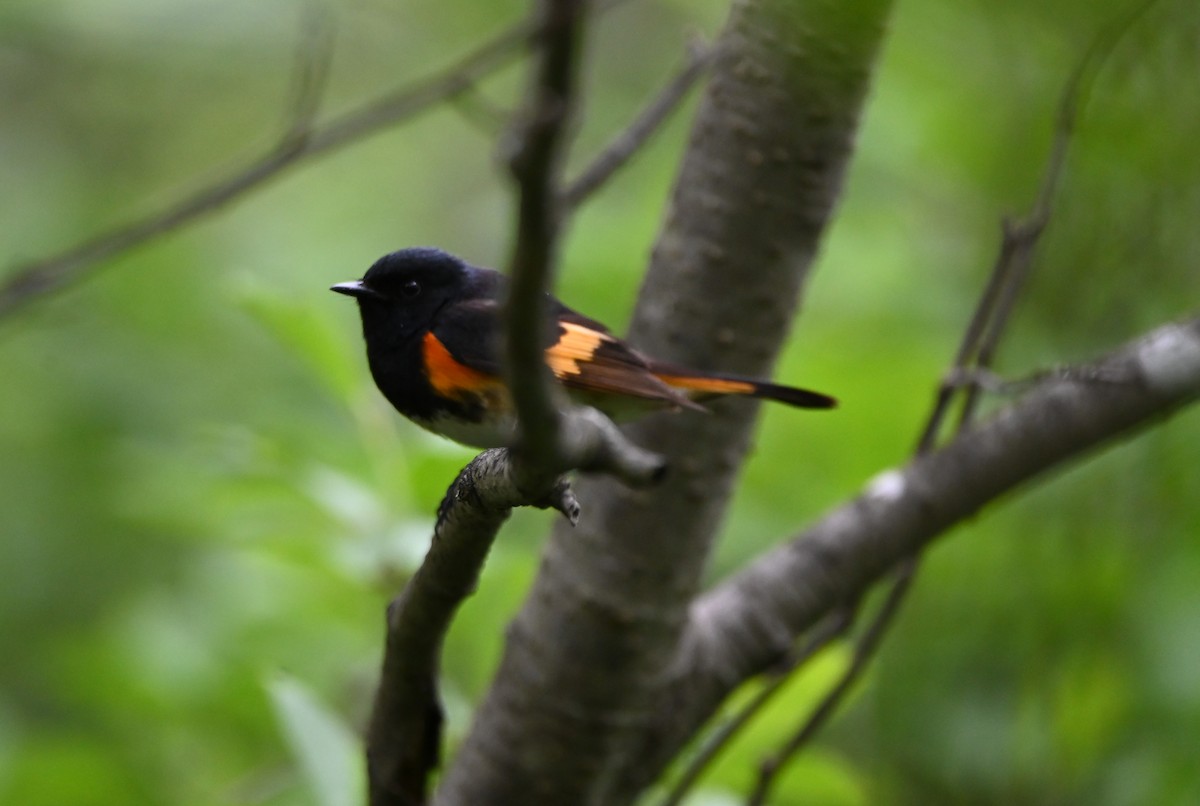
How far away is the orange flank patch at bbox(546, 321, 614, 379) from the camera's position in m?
2.41

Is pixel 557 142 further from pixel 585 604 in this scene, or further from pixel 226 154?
pixel 226 154

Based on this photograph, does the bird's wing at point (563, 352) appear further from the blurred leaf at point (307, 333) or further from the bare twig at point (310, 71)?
the bare twig at point (310, 71)

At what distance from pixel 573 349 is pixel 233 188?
791 millimetres

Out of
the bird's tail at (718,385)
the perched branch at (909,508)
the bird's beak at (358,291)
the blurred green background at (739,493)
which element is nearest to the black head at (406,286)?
the bird's beak at (358,291)

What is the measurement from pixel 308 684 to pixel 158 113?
3.77 m

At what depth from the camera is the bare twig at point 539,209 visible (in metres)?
0.88

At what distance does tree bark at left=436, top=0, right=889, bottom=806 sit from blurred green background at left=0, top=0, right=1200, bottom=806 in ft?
0.76

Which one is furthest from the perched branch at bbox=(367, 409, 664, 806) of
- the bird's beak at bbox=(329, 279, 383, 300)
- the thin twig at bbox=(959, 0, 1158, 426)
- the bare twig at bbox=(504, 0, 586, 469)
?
the thin twig at bbox=(959, 0, 1158, 426)

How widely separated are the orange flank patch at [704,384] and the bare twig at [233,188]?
65cm

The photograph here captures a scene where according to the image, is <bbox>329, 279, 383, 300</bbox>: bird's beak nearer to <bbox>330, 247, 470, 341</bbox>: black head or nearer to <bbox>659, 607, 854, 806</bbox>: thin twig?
<bbox>330, 247, 470, 341</bbox>: black head

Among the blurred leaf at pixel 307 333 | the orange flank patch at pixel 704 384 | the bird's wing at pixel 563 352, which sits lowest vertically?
the blurred leaf at pixel 307 333

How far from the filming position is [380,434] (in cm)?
280

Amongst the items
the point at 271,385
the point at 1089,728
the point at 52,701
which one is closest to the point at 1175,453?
the point at 1089,728

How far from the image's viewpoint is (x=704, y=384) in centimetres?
237
